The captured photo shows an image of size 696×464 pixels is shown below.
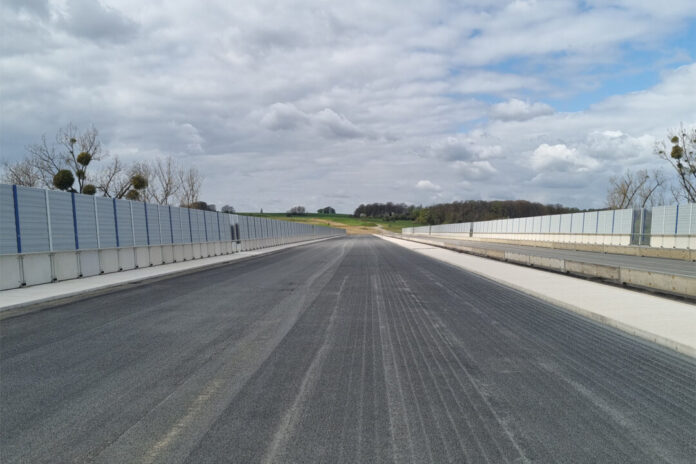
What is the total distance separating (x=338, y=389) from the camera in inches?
194

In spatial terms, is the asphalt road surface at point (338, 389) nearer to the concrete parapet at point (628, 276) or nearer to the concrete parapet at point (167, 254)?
the concrete parapet at point (628, 276)

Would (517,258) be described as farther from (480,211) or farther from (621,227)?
(480,211)

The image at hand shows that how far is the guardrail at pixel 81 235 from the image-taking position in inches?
533

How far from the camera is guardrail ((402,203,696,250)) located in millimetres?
28578

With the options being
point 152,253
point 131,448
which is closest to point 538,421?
point 131,448

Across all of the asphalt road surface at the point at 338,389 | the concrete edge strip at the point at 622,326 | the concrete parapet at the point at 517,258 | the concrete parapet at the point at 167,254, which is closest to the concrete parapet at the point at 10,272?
the asphalt road surface at the point at 338,389

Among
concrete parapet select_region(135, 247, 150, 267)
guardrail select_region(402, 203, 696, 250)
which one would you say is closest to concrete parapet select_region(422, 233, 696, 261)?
guardrail select_region(402, 203, 696, 250)

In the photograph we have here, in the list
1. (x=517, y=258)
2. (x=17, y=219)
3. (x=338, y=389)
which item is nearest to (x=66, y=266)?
(x=17, y=219)

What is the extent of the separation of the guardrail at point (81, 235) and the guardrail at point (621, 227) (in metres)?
31.2

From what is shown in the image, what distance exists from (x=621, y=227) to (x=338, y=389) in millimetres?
38721

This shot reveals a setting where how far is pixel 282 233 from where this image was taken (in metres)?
62.3

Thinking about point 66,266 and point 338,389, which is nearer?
point 338,389

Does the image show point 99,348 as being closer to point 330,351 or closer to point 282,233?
point 330,351

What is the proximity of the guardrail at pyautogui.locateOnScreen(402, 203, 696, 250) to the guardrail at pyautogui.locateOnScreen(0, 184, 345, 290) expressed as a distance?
31.2 meters
